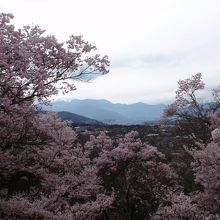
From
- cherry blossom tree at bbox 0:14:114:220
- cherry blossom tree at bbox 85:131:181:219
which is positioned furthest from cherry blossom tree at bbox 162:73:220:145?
cherry blossom tree at bbox 0:14:114:220

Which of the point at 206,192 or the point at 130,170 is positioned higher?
the point at 206,192

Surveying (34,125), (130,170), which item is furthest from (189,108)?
(34,125)

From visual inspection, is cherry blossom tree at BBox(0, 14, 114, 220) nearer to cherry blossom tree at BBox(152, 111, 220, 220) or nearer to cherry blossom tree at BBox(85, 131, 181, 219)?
cherry blossom tree at BBox(152, 111, 220, 220)

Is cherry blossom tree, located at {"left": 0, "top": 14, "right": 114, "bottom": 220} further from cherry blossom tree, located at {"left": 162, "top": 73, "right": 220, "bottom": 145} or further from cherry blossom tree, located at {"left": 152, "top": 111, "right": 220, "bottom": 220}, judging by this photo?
cherry blossom tree, located at {"left": 162, "top": 73, "right": 220, "bottom": 145}

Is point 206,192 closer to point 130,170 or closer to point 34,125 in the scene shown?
point 34,125

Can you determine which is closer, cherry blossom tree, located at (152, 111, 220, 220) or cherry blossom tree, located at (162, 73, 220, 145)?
cherry blossom tree, located at (152, 111, 220, 220)

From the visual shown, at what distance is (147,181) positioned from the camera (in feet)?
113

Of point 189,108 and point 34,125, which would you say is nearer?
point 34,125

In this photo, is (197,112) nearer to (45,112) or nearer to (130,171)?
(130,171)

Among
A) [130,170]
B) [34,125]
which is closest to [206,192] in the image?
[34,125]

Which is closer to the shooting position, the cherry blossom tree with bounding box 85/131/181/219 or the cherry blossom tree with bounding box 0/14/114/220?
the cherry blossom tree with bounding box 0/14/114/220

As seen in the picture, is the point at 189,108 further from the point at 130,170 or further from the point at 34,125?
the point at 34,125

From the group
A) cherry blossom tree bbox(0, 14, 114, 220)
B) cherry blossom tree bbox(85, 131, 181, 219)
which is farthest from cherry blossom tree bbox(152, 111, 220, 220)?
cherry blossom tree bbox(85, 131, 181, 219)

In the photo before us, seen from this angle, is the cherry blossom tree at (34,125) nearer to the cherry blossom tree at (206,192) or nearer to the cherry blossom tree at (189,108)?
the cherry blossom tree at (206,192)
